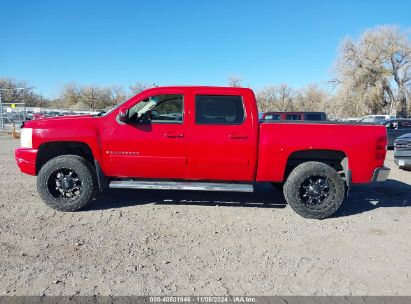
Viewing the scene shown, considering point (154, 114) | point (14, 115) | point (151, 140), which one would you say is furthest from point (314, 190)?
point (14, 115)

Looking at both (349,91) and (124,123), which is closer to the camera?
(124,123)

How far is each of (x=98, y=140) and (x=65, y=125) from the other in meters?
0.57

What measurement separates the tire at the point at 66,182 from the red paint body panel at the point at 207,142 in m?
0.28

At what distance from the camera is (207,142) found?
506cm

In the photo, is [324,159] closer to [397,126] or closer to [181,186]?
[181,186]

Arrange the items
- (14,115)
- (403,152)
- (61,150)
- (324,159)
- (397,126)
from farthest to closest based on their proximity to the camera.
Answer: (14,115)
(397,126)
(403,152)
(61,150)
(324,159)

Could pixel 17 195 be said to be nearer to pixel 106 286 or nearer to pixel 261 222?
pixel 106 286

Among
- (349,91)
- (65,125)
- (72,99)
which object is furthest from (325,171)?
(72,99)

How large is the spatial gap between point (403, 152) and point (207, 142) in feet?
23.6

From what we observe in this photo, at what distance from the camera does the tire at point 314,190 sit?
5098mm

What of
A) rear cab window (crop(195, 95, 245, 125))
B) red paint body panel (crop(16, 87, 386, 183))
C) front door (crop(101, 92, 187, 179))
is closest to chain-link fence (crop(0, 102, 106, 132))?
red paint body panel (crop(16, 87, 386, 183))

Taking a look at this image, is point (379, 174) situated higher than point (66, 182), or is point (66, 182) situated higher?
point (379, 174)

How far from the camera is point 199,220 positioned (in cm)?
495

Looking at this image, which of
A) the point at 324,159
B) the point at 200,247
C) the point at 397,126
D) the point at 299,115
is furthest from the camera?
the point at 397,126
